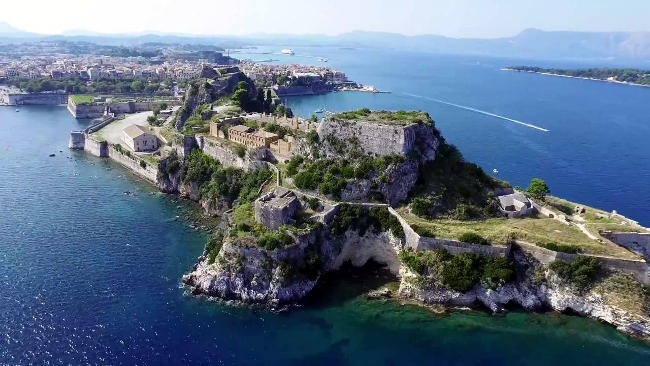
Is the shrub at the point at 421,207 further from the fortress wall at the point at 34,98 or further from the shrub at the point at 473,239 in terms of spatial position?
the fortress wall at the point at 34,98

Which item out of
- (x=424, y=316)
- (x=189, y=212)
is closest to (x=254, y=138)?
(x=189, y=212)

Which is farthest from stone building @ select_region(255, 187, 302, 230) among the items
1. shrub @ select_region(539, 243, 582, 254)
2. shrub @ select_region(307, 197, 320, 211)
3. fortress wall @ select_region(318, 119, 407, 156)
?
shrub @ select_region(539, 243, 582, 254)

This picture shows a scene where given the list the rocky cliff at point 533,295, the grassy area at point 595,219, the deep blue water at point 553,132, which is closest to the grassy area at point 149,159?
the rocky cliff at point 533,295

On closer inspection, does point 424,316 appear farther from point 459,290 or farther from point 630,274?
point 630,274

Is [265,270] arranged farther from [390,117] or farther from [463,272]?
[390,117]

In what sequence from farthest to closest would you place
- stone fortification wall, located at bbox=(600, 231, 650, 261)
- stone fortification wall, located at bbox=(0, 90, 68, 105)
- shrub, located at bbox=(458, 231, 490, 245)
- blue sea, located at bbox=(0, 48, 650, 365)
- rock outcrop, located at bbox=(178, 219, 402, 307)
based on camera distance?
stone fortification wall, located at bbox=(0, 90, 68, 105) → stone fortification wall, located at bbox=(600, 231, 650, 261) → shrub, located at bbox=(458, 231, 490, 245) → rock outcrop, located at bbox=(178, 219, 402, 307) → blue sea, located at bbox=(0, 48, 650, 365)

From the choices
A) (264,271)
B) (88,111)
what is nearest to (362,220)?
(264,271)

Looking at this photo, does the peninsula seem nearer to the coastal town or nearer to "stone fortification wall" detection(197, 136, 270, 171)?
the coastal town
